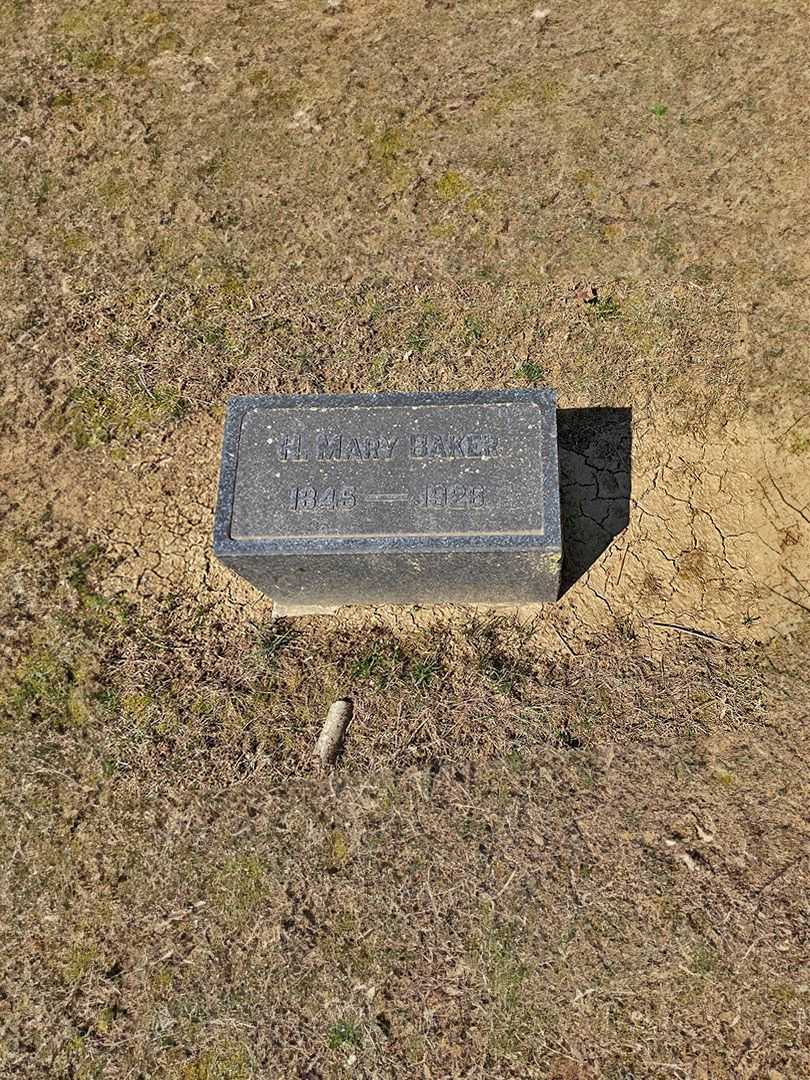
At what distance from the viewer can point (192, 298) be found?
5383mm

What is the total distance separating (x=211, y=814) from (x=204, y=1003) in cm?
80

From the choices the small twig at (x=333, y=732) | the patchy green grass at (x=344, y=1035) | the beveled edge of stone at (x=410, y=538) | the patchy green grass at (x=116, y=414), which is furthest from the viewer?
the patchy green grass at (x=116, y=414)

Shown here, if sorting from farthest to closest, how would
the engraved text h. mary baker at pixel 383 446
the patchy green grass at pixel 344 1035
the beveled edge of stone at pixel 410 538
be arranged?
the engraved text h. mary baker at pixel 383 446
the beveled edge of stone at pixel 410 538
the patchy green grass at pixel 344 1035

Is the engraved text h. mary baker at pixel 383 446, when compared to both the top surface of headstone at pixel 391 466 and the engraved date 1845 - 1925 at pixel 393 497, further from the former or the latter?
the engraved date 1845 - 1925 at pixel 393 497

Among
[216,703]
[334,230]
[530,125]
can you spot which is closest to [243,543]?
[216,703]

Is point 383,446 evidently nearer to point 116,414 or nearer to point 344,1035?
point 116,414

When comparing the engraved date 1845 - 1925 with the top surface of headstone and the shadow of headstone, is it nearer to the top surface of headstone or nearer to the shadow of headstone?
the top surface of headstone

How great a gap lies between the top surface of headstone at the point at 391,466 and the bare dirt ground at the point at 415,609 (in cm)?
87

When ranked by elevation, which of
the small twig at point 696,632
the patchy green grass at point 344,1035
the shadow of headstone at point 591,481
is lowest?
the patchy green grass at point 344,1035

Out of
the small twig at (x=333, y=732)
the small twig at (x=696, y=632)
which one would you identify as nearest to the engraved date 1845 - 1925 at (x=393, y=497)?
the small twig at (x=333, y=732)

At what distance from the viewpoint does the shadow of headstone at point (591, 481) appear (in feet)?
14.5

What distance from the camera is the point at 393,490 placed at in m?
3.64

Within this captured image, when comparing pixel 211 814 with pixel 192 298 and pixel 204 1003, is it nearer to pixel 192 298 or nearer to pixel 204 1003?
pixel 204 1003

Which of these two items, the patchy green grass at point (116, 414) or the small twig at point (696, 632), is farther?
the patchy green grass at point (116, 414)
